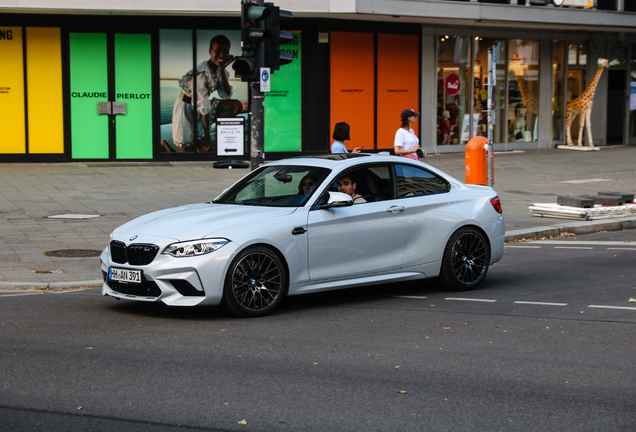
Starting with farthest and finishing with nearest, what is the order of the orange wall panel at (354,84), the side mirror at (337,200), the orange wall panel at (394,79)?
the orange wall panel at (394,79) < the orange wall panel at (354,84) < the side mirror at (337,200)

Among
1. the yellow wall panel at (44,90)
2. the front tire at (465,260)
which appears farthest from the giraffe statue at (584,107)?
the front tire at (465,260)

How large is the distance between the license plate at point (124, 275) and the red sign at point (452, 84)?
20.9m

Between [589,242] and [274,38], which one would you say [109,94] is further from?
[589,242]

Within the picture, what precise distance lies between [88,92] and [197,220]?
55.6ft

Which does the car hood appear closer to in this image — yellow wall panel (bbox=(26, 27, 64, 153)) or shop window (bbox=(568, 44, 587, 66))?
yellow wall panel (bbox=(26, 27, 64, 153))

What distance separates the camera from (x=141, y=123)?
78.1 feet

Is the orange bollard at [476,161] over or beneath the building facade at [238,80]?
beneath

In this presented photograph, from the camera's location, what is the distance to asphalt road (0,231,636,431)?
4852 mm

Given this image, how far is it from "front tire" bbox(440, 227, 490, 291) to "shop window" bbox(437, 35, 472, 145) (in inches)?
728

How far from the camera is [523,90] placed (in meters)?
29.0

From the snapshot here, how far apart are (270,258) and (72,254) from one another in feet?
14.6

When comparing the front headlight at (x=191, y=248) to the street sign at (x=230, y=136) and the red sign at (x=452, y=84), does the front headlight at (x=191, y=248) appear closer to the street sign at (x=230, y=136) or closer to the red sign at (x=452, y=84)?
the street sign at (x=230, y=136)

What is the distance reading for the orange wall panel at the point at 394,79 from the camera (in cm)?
2583

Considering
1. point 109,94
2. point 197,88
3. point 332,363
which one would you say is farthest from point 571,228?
point 109,94
